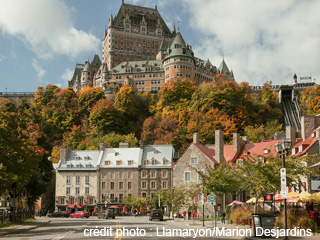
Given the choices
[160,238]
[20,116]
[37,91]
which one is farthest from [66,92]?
[160,238]

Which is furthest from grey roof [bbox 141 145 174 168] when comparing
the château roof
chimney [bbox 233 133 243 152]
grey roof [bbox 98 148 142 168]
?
the château roof

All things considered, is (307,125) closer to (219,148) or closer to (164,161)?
(219,148)

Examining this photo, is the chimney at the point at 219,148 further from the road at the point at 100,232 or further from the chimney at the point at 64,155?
the chimney at the point at 64,155

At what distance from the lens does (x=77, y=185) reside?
8312 centimetres

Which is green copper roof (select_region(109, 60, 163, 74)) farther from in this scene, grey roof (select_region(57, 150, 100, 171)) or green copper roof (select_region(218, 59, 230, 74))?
grey roof (select_region(57, 150, 100, 171))

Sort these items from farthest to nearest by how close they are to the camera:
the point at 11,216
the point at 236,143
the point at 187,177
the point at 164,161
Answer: the point at 164,161 < the point at 187,177 < the point at 236,143 < the point at 11,216

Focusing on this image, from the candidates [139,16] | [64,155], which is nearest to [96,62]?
[139,16]

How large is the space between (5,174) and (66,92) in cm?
9526

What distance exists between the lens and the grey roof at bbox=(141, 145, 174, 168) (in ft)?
262

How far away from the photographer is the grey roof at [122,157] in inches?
3213

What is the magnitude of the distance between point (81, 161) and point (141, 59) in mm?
94367

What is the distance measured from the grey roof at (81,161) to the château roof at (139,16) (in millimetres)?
100512

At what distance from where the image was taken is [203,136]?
9625cm

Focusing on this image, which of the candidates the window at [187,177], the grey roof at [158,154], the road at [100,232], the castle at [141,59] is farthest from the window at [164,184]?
the castle at [141,59]
